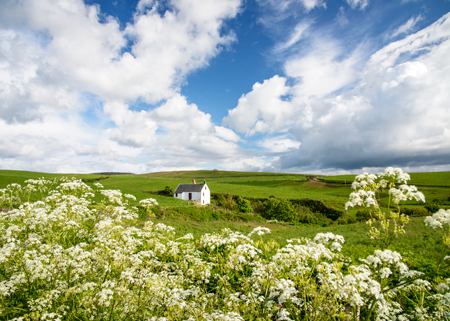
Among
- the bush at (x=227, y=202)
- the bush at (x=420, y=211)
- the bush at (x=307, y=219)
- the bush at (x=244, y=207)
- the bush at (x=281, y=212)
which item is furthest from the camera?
the bush at (x=227, y=202)

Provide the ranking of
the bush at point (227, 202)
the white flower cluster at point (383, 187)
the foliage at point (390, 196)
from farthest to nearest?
1. the bush at point (227, 202)
2. the white flower cluster at point (383, 187)
3. the foliage at point (390, 196)

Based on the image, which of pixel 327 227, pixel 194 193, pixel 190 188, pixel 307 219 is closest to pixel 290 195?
pixel 307 219

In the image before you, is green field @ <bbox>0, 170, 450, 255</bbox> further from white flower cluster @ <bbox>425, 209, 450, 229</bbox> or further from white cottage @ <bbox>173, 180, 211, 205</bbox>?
white flower cluster @ <bbox>425, 209, 450, 229</bbox>

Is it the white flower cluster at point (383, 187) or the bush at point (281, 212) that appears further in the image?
the bush at point (281, 212)

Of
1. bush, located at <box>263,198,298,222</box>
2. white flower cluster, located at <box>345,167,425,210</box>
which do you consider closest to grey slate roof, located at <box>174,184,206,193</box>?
bush, located at <box>263,198,298,222</box>

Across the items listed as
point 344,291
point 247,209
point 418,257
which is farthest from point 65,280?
point 247,209

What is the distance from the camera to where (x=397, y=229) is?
4797 mm

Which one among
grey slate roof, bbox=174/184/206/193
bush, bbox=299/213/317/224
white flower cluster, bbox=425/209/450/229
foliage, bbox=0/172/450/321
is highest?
white flower cluster, bbox=425/209/450/229

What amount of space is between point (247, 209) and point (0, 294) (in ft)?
151

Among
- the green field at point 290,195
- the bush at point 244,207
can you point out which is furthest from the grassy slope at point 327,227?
the bush at point 244,207

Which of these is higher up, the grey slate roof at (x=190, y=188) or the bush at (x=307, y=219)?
the grey slate roof at (x=190, y=188)

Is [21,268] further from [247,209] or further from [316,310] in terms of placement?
[247,209]

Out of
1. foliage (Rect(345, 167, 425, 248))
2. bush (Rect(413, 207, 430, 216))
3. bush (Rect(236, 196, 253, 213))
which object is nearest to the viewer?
foliage (Rect(345, 167, 425, 248))

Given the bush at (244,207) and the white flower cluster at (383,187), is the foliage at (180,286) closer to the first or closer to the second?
the white flower cluster at (383,187)
